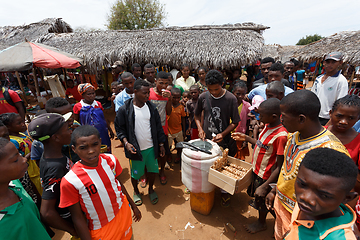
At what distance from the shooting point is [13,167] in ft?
3.65

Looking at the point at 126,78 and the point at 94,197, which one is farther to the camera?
the point at 126,78

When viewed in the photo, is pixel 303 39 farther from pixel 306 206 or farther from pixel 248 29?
pixel 306 206

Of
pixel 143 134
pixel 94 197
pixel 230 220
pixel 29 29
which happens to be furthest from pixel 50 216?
pixel 29 29

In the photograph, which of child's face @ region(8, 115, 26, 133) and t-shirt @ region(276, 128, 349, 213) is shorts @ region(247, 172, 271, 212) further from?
child's face @ region(8, 115, 26, 133)

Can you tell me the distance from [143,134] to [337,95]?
382cm

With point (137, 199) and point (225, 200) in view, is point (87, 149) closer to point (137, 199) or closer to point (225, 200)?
point (137, 199)

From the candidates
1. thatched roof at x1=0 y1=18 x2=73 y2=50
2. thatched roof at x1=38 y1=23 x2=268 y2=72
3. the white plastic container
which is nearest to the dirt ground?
the white plastic container

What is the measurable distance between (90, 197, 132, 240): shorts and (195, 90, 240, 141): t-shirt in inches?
68.5

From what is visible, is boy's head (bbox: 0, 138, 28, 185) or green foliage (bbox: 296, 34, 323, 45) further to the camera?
green foliage (bbox: 296, 34, 323, 45)

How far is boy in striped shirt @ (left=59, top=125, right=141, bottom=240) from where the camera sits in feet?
4.72

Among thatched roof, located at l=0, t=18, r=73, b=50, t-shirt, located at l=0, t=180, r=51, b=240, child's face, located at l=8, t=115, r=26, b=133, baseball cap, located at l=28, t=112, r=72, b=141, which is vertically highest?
thatched roof, located at l=0, t=18, r=73, b=50

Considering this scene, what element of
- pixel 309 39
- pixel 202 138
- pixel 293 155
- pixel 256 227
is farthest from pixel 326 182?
pixel 309 39

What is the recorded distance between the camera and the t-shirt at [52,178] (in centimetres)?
144

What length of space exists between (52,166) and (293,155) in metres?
2.21
